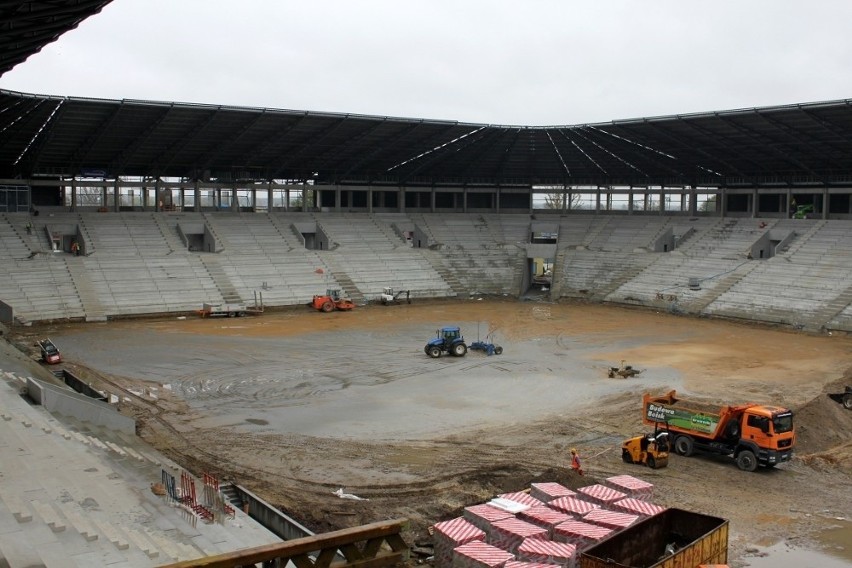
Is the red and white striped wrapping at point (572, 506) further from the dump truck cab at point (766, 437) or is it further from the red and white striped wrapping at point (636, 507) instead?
the dump truck cab at point (766, 437)

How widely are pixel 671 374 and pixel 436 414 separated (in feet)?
34.7

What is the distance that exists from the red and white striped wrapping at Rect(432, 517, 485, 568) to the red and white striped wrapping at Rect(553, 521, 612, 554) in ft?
4.29

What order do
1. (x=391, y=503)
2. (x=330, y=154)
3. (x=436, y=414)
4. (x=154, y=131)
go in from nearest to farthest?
1. (x=391, y=503)
2. (x=436, y=414)
3. (x=154, y=131)
4. (x=330, y=154)

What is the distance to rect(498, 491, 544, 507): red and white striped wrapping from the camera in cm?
1523

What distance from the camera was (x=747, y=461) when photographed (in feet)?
62.4

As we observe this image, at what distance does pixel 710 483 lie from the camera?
719 inches

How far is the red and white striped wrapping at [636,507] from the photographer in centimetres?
1462

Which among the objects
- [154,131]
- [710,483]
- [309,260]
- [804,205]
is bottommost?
[710,483]

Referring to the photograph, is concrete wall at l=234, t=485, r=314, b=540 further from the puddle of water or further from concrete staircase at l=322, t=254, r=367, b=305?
concrete staircase at l=322, t=254, r=367, b=305

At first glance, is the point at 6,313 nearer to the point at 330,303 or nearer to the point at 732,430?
the point at 330,303

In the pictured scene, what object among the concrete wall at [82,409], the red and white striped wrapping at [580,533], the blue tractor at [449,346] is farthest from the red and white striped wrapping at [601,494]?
the blue tractor at [449,346]

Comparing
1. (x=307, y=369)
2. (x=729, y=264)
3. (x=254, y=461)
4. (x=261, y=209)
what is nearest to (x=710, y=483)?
(x=254, y=461)

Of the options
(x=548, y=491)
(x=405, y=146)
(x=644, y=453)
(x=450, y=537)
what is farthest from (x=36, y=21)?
(x=405, y=146)

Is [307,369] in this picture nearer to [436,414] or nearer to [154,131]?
[436,414]
